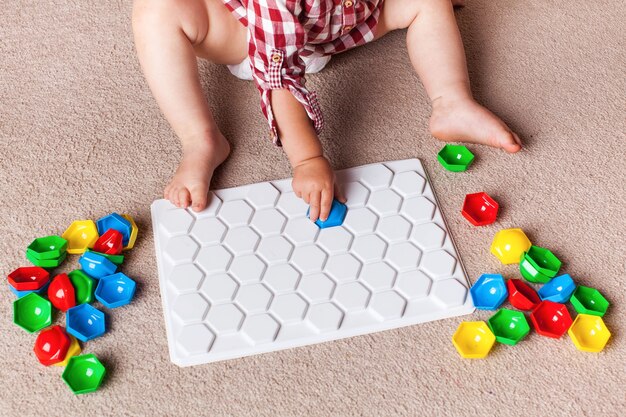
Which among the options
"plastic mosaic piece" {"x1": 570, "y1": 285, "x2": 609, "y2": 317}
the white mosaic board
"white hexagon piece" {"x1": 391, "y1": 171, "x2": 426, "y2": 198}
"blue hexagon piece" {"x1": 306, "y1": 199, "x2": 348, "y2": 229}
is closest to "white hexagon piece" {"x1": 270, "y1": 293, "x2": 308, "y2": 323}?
the white mosaic board

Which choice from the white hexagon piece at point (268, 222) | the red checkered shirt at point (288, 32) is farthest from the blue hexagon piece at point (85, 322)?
the red checkered shirt at point (288, 32)

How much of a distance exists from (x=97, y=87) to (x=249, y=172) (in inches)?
11.3

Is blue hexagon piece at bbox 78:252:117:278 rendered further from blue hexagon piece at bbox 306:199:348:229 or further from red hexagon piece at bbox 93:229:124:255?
blue hexagon piece at bbox 306:199:348:229

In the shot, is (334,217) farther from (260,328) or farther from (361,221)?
(260,328)

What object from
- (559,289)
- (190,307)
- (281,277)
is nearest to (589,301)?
(559,289)

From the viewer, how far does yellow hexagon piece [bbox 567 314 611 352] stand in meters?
0.81

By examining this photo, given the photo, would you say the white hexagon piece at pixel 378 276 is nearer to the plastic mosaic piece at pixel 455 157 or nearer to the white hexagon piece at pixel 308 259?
the white hexagon piece at pixel 308 259

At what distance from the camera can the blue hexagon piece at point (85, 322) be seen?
82 cm

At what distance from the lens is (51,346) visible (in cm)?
80

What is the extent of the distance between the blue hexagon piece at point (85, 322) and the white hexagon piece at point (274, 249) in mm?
204

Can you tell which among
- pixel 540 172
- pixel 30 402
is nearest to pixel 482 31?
pixel 540 172

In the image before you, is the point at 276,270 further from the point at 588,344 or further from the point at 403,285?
the point at 588,344

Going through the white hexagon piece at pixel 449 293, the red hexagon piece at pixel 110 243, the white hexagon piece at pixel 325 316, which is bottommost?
the white hexagon piece at pixel 449 293

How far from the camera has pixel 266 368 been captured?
0.81 metres
